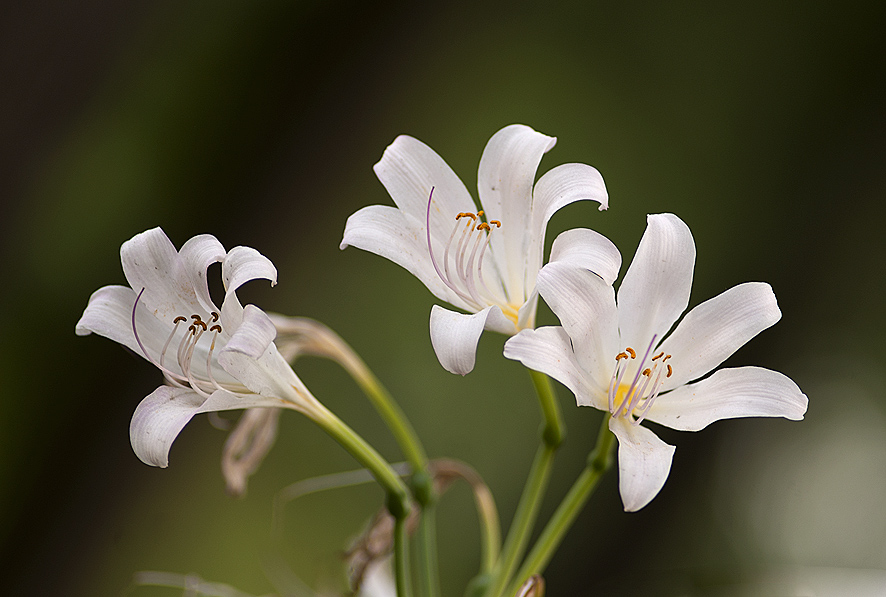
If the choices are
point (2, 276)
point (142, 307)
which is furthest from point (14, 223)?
point (142, 307)

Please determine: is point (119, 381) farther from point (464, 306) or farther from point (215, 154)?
point (464, 306)

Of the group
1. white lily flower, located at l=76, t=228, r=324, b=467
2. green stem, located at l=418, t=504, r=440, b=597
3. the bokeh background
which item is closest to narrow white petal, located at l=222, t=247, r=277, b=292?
white lily flower, located at l=76, t=228, r=324, b=467

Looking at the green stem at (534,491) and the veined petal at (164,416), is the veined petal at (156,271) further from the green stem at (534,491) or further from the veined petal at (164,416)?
the green stem at (534,491)

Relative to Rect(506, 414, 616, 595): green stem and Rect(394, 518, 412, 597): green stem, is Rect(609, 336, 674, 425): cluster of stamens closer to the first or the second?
Rect(506, 414, 616, 595): green stem

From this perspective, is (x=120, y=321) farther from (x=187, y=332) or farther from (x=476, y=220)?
(x=476, y=220)

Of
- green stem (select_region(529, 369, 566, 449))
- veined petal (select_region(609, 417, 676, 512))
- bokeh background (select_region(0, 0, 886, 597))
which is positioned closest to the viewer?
veined petal (select_region(609, 417, 676, 512))
